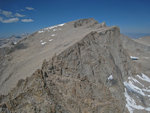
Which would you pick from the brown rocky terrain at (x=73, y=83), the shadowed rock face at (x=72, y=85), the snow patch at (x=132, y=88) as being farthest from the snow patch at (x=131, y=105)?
the shadowed rock face at (x=72, y=85)

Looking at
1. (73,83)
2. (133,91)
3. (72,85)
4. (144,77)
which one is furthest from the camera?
(144,77)

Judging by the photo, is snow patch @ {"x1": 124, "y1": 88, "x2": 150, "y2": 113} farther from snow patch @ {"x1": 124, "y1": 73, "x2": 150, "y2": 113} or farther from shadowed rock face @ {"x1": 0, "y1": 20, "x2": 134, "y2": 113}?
shadowed rock face @ {"x1": 0, "y1": 20, "x2": 134, "y2": 113}

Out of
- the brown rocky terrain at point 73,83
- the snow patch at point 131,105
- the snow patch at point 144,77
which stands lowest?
the snow patch at point 131,105

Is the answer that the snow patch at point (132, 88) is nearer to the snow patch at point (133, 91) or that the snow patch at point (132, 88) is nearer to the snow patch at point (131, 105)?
the snow patch at point (133, 91)

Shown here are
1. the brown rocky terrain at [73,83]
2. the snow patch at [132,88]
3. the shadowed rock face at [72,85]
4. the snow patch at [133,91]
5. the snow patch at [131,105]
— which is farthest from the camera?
the snow patch at [132,88]

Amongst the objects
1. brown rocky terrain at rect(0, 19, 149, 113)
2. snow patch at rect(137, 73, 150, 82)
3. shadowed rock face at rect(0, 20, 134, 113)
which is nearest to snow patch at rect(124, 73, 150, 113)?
snow patch at rect(137, 73, 150, 82)

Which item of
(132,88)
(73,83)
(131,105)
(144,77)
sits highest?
(73,83)

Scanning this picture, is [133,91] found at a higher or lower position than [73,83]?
lower

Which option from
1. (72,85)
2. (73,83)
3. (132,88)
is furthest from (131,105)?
(72,85)

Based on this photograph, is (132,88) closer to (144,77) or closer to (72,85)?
(144,77)

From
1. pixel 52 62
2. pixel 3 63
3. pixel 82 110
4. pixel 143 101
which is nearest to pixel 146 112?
pixel 143 101
